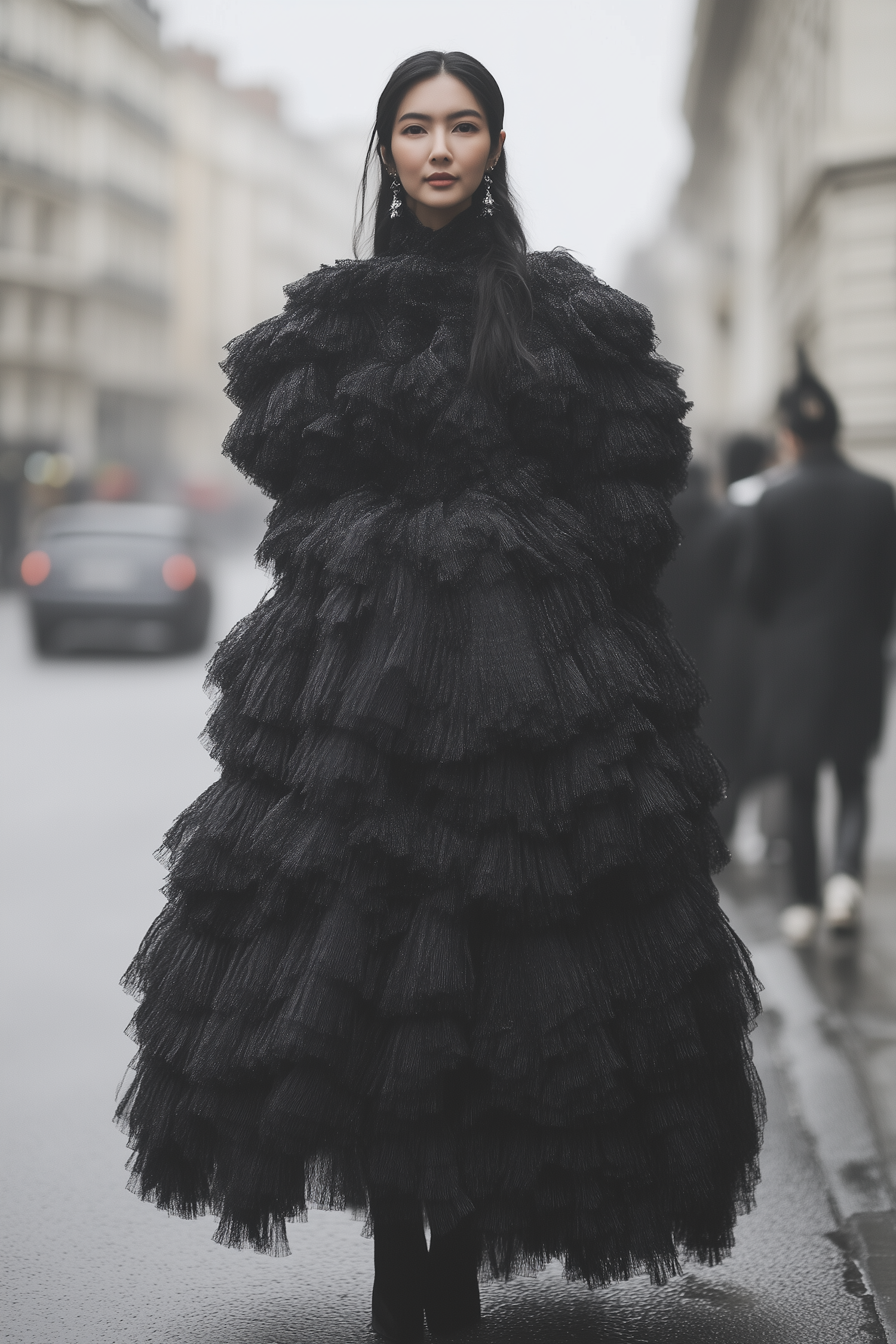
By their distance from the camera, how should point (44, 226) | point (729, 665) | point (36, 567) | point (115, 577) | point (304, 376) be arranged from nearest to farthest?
1. point (304, 376)
2. point (729, 665)
3. point (36, 567)
4. point (115, 577)
5. point (44, 226)

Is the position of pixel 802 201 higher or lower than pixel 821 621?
higher

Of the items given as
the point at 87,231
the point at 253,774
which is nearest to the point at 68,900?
the point at 253,774

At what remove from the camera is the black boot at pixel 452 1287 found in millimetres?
2787

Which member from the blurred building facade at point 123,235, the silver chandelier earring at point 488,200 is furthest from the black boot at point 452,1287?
the blurred building facade at point 123,235

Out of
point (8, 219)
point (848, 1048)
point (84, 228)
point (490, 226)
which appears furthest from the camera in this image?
point (84, 228)

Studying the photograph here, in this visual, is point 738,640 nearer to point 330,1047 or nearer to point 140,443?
point 330,1047

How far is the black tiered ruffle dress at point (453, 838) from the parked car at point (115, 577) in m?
15.3

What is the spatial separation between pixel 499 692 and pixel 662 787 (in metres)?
0.29

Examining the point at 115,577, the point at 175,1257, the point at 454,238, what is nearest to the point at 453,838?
the point at 454,238

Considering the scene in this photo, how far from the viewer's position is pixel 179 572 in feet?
58.6

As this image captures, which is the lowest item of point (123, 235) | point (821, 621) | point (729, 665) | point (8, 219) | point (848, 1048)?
point (848, 1048)

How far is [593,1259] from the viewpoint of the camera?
260cm

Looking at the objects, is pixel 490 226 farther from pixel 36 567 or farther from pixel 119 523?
pixel 119 523

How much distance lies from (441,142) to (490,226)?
5.9 inches
